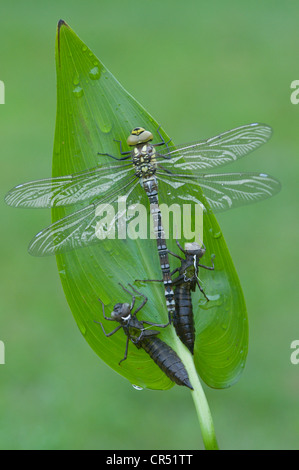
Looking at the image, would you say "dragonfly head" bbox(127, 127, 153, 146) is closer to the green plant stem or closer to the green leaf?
the green leaf

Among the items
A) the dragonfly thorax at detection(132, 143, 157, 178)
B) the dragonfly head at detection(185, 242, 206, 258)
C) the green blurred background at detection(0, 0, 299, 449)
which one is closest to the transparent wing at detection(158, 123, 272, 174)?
the dragonfly thorax at detection(132, 143, 157, 178)

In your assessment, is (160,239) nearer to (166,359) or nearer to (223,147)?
(166,359)

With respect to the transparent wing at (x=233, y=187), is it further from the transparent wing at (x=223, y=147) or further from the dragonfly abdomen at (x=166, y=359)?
the dragonfly abdomen at (x=166, y=359)

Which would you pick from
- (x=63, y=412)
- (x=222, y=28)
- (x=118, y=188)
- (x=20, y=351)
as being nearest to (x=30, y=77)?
(x=222, y=28)

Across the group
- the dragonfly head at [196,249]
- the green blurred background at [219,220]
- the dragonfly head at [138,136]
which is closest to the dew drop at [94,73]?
the dragonfly head at [138,136]

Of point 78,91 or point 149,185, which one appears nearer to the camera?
point 78,91

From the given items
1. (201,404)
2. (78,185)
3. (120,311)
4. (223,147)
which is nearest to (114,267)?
(120,311)

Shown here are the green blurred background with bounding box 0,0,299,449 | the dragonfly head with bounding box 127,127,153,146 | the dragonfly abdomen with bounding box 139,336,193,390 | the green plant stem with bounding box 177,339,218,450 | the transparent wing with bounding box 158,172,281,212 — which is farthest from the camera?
the green blurred background with bounding box 0,0,299,449
